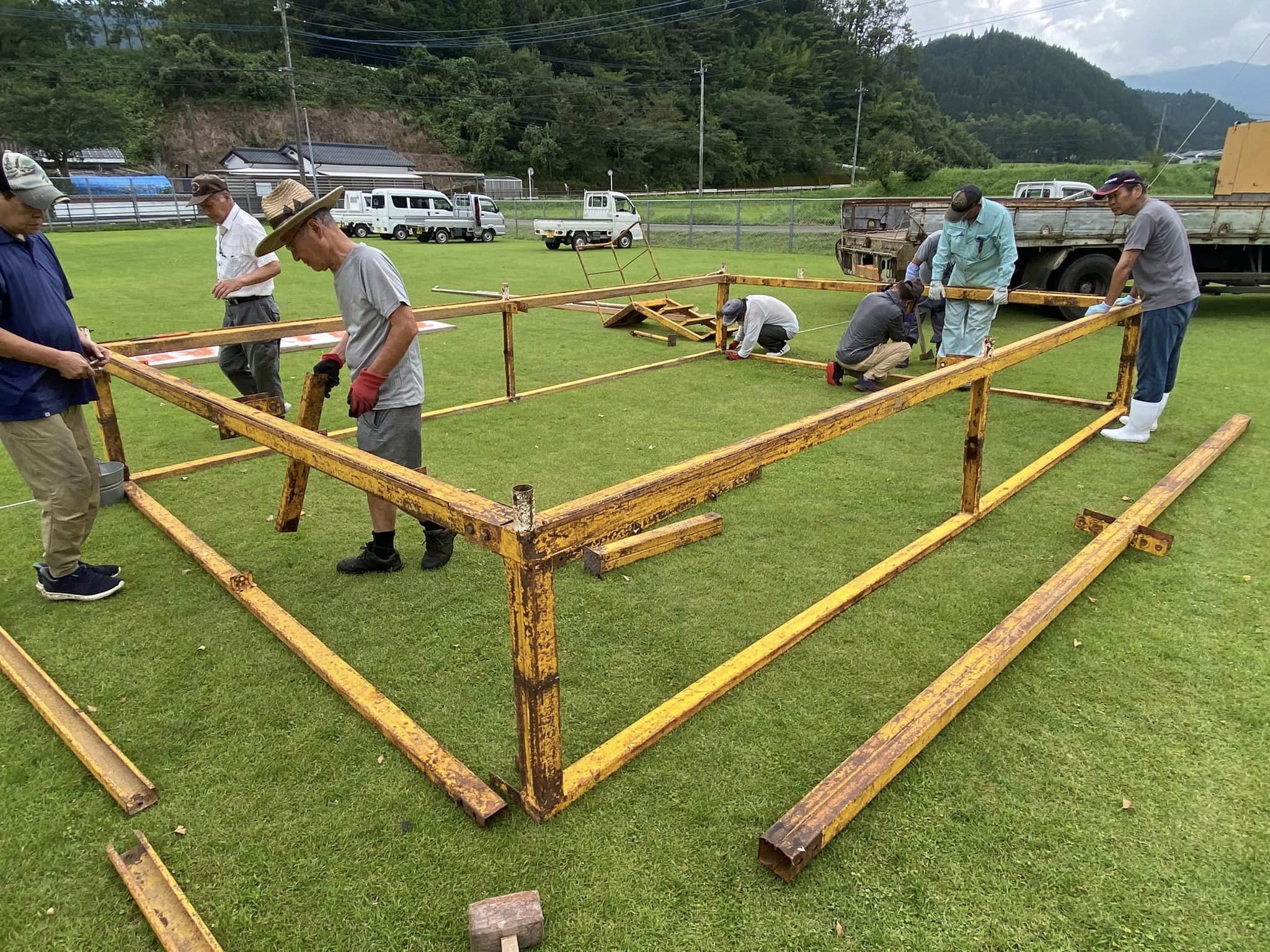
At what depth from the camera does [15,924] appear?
1.90 m

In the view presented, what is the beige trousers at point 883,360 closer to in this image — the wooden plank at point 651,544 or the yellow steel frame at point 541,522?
the yellow steel frame at point 541,522

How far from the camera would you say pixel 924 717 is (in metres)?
2.42

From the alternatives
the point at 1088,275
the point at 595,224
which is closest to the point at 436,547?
the point at 1088,275

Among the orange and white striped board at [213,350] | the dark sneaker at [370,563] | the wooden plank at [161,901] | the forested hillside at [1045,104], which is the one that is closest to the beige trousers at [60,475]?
the dark sneaker at [370,563]

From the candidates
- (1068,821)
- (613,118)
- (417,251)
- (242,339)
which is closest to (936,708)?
(1068,821)

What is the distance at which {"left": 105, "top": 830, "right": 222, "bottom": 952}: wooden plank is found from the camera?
1.79 meters

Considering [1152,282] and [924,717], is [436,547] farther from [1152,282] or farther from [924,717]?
[1152,282]

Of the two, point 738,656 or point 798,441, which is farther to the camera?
point 738,656

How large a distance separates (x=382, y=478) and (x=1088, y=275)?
35.5 feet

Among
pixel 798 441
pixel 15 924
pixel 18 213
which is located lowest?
pixel 15 924

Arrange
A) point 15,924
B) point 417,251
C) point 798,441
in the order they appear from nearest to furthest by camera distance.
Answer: point 15,924 → point 798,441 → point 417,251

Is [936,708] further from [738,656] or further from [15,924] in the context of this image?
[15,924]

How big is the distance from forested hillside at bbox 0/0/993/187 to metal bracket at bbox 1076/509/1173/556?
6372 centimetres

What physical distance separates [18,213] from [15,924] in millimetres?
2497
